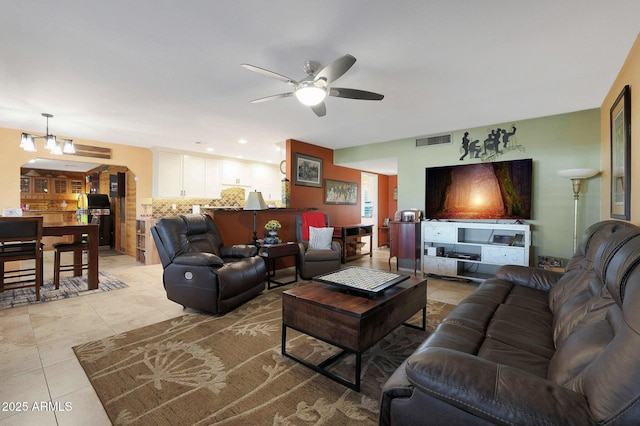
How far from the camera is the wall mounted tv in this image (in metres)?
4.12

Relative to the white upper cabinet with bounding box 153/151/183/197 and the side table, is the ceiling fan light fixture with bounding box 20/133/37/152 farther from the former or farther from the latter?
the side table

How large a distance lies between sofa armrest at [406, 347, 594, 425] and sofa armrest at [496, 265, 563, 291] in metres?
1.85

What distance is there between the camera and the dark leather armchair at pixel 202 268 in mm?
2959

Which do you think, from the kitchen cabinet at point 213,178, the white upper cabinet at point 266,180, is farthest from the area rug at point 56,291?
the white upper cabinet at point 266,180

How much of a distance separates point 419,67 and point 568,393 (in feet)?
8.37

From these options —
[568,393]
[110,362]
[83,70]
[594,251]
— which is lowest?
[110,362]

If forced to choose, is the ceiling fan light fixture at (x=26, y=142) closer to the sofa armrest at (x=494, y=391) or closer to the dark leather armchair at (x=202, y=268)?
the dark leather armchair at (x=202, y=268)

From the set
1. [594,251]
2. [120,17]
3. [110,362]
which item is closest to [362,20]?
[120,17]

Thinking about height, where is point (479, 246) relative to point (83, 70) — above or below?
below

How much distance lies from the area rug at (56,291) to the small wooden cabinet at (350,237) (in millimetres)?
3743

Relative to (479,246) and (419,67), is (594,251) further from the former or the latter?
(479,246)

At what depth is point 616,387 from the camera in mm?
Result: 795

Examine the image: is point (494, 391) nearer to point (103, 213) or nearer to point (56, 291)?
point (56, 291)

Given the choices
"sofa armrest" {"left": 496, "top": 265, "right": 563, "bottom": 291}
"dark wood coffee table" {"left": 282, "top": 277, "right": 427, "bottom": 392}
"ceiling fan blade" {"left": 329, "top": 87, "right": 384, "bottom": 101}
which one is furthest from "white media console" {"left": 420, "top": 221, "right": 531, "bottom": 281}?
"ceiling fan blade" {"left": 329, "top": 87, "right": 384, "bottom": 101}
